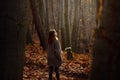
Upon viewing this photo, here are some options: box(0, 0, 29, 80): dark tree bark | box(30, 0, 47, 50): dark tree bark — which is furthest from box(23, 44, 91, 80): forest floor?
box(0, 0, 29, 80): dark tree bark

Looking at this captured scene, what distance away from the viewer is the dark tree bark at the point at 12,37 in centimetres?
288

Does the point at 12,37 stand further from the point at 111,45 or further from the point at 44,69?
the point at 44,69

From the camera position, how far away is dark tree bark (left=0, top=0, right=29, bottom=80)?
2.88 metres

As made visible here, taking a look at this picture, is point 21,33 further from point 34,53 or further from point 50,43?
point 34,53

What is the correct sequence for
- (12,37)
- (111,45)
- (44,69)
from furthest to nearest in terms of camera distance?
1. (44,69)
2. (12,37)
3. (111,45)

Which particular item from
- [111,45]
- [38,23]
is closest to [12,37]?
[111,45]

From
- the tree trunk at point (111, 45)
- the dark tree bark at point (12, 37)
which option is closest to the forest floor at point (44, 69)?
the dark tree bark at point (12, 37)

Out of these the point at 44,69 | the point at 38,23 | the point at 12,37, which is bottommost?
the point at 44,69

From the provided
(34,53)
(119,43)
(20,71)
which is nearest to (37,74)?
(34,53)

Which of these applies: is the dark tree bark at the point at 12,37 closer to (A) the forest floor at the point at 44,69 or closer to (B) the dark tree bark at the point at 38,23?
(A) the forest floor at the point at 44,69

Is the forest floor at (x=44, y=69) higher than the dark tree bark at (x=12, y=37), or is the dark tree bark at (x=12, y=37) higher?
the dark tree bark at (x=12, y=37)

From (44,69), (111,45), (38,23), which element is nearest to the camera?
(111,45)

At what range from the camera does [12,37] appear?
2936mm

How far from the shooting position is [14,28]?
9.80 ft
